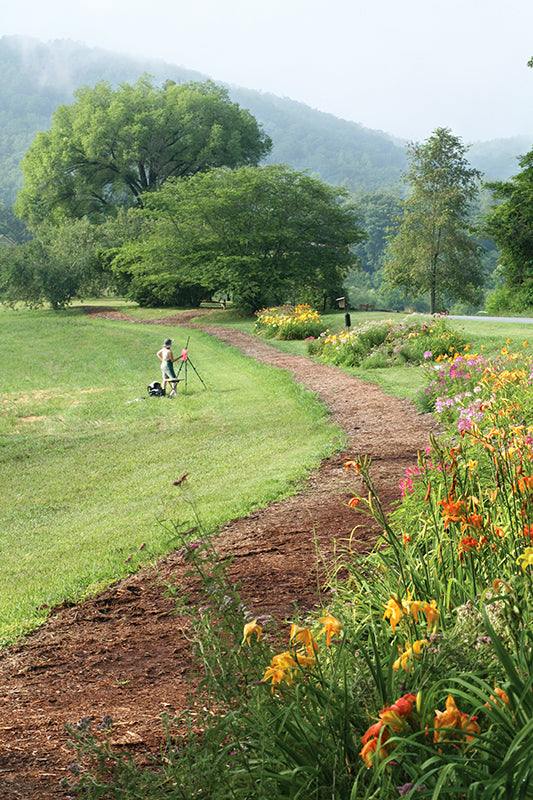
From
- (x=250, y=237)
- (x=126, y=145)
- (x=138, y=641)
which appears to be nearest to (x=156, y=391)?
(x=138, y=641)

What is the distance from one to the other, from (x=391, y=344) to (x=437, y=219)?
74.5 feet

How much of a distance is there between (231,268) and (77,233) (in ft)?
40.6

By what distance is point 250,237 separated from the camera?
28.6m

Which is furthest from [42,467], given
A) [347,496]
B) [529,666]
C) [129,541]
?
[529,666]

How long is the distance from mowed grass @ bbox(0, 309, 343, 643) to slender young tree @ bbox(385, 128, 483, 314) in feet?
71.3

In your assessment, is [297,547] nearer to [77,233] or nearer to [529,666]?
[529,666]

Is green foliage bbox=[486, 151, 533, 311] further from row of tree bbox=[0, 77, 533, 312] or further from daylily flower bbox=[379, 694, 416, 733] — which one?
daylily flower bbox=[379, 694, 416, 733]

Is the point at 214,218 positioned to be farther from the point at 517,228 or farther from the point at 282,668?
the point at 282,668

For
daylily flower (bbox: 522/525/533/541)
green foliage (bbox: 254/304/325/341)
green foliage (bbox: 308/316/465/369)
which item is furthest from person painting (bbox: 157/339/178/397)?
daylily flower (bbox: 522/525/533/541)

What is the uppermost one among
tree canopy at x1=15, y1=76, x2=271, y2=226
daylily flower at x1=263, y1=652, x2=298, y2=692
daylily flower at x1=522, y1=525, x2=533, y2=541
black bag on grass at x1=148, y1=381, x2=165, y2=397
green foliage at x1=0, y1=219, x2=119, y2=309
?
tree canopy at x1=15, y1=76, x2=271, y2=226

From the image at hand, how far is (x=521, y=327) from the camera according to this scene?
16312mm

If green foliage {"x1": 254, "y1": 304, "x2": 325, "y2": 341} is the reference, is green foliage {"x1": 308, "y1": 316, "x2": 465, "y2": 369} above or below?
below

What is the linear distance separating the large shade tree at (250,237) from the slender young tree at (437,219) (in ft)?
18.4

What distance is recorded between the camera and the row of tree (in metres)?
28.9
